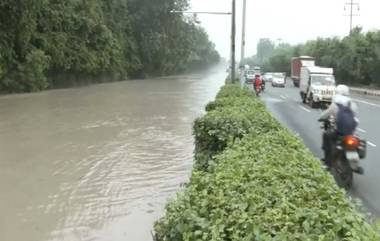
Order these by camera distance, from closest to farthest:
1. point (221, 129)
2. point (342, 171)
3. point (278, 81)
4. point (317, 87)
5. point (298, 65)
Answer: point (221, 129), point (342, 171), point (317, 87), point (278, 81), point (298, 65)

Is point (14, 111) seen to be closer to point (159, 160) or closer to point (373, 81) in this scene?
point (159, 160)

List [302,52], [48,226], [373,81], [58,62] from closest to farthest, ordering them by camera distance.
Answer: [48,226] → [58,62] → [373,81] → [302,52]

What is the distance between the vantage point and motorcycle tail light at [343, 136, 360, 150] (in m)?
9.37

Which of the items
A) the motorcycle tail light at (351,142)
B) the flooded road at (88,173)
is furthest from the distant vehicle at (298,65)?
the motorcycle tail light at (351,142)

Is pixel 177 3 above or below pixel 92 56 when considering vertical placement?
above

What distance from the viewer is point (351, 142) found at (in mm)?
9391

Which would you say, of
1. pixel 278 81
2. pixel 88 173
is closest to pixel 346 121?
pixel 88 173

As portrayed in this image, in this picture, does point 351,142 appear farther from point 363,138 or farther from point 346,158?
point 363,138

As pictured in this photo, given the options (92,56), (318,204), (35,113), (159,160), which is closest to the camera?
(318,204)

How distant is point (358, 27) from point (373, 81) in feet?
56.4

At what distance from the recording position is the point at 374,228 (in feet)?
10.8

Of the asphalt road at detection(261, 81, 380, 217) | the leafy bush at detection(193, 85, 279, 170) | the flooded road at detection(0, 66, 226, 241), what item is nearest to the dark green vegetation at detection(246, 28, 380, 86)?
the asphalt road at detection(261, 81, 380, 217)

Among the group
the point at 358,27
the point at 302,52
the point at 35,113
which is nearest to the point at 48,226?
the point at 35,113

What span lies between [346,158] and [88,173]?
→ 500cm
